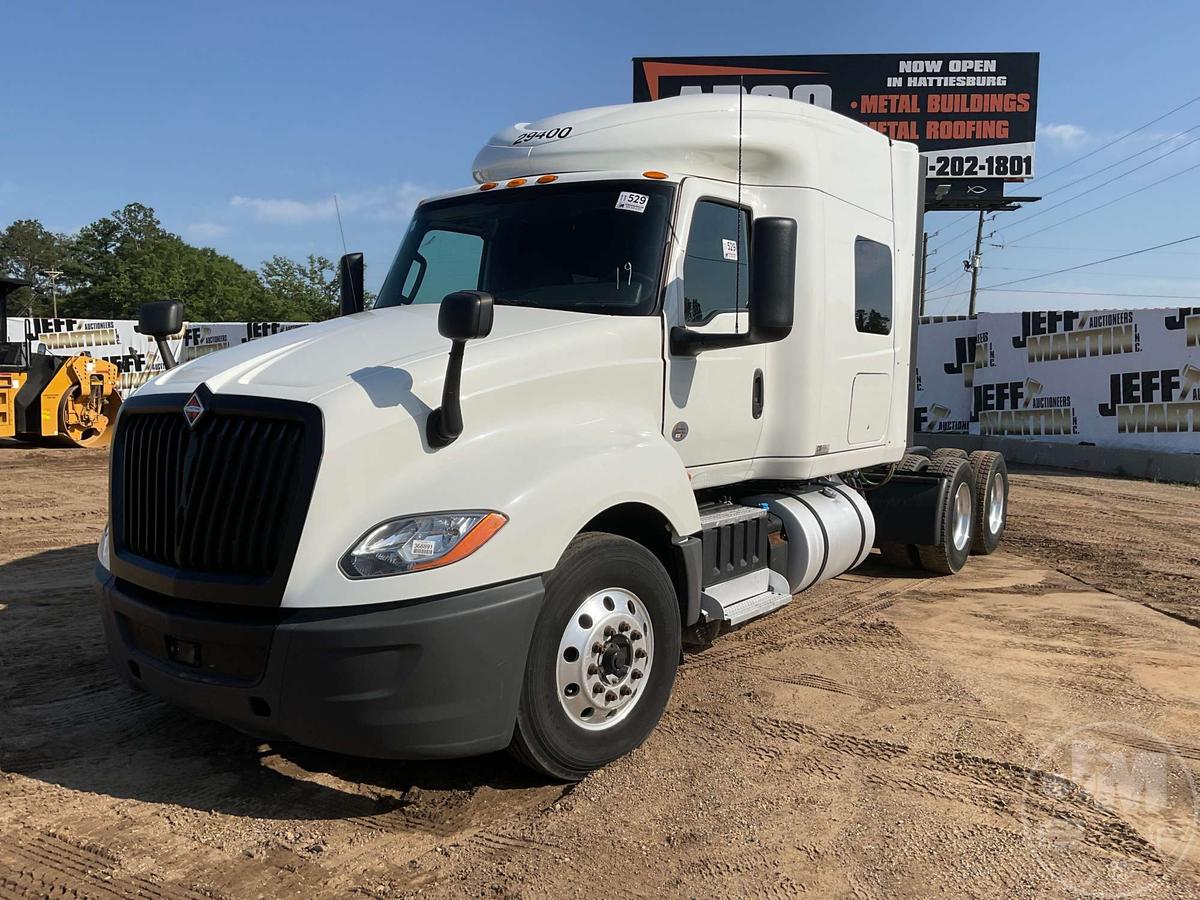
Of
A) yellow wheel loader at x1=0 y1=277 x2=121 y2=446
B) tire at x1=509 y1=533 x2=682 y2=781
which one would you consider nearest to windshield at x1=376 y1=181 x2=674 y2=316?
tire at x1=509 y1=533 x2=682 y2=781

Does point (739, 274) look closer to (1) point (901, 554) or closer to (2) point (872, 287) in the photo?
(2) point (872, 287)

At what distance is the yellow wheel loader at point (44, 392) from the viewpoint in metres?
15.3

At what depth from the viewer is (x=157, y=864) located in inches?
120

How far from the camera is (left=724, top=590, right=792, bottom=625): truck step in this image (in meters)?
4.86

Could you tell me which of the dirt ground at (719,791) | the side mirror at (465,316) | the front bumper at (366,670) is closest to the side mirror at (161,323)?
the front bumper at (366,670)

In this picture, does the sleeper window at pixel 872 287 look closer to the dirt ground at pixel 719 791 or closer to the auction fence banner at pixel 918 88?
the dirt ground at pixel 719 791

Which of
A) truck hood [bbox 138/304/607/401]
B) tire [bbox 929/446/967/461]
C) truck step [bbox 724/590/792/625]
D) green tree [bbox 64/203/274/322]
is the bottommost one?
truck step [bbox 724/590/792/625]

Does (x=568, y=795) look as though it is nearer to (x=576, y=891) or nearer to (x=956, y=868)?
(x=576, y=891)

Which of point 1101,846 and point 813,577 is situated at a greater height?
point 813,577

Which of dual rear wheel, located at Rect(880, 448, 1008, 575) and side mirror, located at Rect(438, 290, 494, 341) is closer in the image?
side mirror, located at Rect(438, 290, 494, 341)

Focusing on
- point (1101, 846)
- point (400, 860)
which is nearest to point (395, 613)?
point (400, 860)

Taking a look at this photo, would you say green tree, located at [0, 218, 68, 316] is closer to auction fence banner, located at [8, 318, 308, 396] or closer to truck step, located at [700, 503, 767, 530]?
auction fence banner, located at [8, 318, 308, 396]

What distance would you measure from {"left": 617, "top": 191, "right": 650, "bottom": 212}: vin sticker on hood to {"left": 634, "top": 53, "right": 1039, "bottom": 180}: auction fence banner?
2541 cm

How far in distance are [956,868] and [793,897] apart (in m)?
0.63
